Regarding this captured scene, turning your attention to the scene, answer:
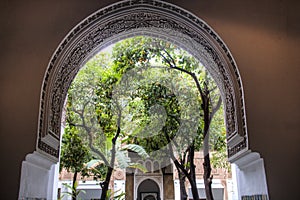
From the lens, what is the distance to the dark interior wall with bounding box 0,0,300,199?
239cm

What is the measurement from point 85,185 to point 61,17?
387 inches

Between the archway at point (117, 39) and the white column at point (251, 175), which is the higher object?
the archway at point (117, 39)

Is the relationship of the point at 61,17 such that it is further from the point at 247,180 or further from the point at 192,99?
the point at 192,99

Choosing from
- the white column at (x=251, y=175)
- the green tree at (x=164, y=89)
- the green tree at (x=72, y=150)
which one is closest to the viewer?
the white column at (x=251, y=175)

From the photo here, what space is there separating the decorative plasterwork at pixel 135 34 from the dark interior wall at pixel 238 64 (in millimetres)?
73

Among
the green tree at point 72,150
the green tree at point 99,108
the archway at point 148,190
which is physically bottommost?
the archway at point 148,190

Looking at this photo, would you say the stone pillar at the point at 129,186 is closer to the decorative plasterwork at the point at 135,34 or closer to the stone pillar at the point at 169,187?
the stone pillar at the point at 169,187

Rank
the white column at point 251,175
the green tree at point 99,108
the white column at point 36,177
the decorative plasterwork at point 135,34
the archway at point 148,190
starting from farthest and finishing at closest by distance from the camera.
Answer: the archway at point 148,190
the green tree at point 99,108
the decorative plasterwork at point 135,34
the white column at point 251,175
the white column at point 36,177

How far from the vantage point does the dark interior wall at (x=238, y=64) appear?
7.85 feet

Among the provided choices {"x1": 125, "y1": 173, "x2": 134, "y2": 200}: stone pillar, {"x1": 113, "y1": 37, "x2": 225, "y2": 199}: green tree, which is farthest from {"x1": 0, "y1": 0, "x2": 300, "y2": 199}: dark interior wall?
{"x1": 125, "y1": 173, "x2": 134, "y2": 200}: stone pillar

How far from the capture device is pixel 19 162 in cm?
232

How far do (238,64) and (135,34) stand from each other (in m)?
1.28

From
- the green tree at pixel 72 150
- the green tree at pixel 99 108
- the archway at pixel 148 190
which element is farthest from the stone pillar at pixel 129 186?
the green tree at pixel 99 108

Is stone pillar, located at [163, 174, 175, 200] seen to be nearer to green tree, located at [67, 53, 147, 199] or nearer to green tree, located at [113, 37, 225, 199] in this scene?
green tree, located at [113, 37, 225, 199]
